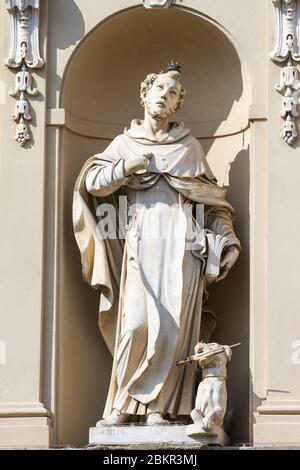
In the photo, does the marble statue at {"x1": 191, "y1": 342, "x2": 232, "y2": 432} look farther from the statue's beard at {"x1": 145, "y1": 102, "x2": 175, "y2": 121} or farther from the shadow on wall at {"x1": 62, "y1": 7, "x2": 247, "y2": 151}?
the shadow on wall at {"x1": 62, "y1": 7, "x2": 247, "y2": 151}

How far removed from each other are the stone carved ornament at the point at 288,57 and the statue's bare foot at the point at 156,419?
7.24 feet

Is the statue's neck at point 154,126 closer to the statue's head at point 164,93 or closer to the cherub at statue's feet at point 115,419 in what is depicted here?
the statue's head at point 164,93

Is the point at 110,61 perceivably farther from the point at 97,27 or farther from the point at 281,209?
the point at 281,209

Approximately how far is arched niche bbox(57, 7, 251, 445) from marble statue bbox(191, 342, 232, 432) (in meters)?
0.54

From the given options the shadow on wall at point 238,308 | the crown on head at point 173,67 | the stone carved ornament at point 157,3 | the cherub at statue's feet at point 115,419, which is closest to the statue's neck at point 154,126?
the crown on head at point 173,67

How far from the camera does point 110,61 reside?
594 inches

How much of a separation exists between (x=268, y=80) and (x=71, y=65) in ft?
4.92

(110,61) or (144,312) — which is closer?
(144,312)

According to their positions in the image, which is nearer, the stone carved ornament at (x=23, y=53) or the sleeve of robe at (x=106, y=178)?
the sleeve of robe at (x=106, y=178)

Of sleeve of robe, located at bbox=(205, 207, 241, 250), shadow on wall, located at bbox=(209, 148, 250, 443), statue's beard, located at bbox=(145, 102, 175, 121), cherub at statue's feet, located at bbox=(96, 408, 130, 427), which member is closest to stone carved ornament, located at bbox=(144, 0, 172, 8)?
statue's beard, located at bbox=(145, 102, 175, 121)

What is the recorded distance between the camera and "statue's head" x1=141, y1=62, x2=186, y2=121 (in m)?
14.4

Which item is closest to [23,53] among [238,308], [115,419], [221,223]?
[221,223]

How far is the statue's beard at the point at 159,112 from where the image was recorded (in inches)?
568
